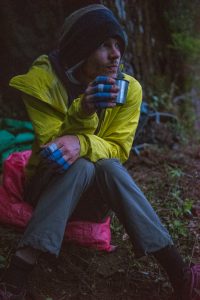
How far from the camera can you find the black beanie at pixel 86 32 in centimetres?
283

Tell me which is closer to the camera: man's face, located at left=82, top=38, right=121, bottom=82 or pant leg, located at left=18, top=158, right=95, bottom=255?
pant leg, located at left=18, top=158, right=95, bottom=255

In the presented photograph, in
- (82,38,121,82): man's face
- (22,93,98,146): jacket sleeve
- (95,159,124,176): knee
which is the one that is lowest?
(95,159,124,176): knee

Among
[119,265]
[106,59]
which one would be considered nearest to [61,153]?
[106,59]

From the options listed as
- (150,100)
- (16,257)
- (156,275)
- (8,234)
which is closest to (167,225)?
(156,275)

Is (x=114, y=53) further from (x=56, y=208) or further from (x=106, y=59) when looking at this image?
(x=56, y=208)

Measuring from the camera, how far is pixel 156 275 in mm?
3004

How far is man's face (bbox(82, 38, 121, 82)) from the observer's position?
2.88 metres

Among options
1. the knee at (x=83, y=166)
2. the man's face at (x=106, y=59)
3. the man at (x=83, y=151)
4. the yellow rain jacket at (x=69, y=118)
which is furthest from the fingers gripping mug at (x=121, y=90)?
the knee at (x=83, y=166)

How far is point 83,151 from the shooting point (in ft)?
8.66

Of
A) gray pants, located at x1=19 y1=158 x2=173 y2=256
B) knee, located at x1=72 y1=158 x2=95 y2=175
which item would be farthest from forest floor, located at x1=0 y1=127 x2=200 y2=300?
knee, located at x1=72 y1=158 x2=95 y2=175

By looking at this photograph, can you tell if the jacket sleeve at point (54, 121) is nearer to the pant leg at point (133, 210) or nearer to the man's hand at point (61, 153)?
the man's hand at point (61, 153)

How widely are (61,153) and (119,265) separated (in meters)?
1.00

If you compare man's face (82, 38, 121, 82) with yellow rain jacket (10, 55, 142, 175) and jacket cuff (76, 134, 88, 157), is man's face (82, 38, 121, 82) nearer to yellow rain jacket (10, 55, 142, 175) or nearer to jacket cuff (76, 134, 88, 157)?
yellow rain jacket (10, 55, 142, 175)

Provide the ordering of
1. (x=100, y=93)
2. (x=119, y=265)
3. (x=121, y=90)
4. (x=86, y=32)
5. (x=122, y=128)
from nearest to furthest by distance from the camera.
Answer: (x=100, y=93) < (x=121, y=90) < (x=86, y=32) < (x=122, y=128) < (x=119, y=265)
